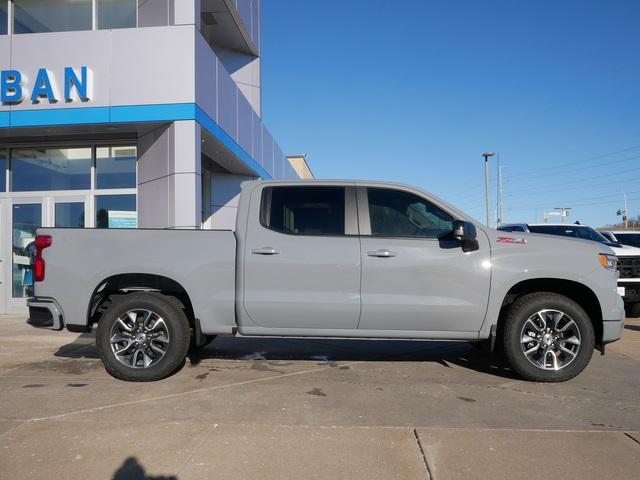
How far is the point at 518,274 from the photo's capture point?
197 inches

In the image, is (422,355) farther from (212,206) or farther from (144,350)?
(212,206)

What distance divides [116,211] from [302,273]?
6827mm

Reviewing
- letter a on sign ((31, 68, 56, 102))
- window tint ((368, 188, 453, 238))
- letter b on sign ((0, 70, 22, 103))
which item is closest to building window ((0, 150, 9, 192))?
letter b on sign ((0, 70, 22, 103))

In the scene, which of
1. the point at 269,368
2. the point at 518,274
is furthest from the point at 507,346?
the point at 269,368

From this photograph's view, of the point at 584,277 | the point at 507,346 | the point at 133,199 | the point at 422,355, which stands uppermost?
the point at 133,199

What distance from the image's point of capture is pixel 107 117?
912cm

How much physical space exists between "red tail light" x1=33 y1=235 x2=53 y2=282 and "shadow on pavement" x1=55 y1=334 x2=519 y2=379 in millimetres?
1642

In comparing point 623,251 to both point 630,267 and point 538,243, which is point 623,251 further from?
point 538,243

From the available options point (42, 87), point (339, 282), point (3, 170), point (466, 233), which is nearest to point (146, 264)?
point (339, 282)

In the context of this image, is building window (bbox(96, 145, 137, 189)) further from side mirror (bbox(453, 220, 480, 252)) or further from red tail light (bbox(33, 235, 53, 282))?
side mirror (bbox(453, 220, 480, 252))

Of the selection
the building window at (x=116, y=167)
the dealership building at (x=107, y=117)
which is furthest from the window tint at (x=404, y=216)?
the building window at (x=116, y=167)

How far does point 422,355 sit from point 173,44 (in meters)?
6.83

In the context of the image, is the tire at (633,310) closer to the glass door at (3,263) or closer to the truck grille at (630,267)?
the truck grille at (630,267)

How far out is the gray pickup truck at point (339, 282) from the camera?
501 cm
